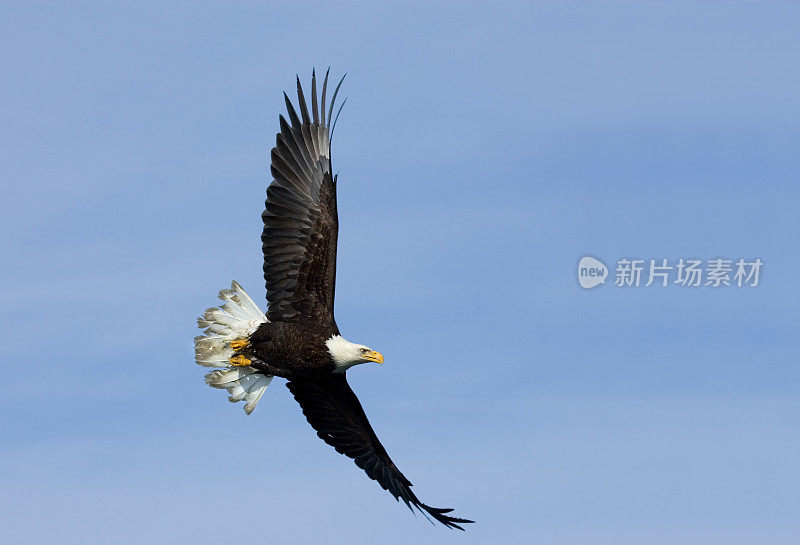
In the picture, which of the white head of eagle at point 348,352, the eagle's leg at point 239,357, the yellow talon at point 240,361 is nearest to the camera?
the white head of eagle at point 348,352

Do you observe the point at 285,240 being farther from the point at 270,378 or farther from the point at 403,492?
the point at 403,492

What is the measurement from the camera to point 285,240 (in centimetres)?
1570

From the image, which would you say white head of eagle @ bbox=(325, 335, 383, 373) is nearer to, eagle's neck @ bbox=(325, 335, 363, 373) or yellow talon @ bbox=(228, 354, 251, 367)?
eagle's neck @ bbox=(325, 335, 363, 373)

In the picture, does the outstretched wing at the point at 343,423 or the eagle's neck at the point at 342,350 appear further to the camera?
the outstretched wing at the point at 343,423

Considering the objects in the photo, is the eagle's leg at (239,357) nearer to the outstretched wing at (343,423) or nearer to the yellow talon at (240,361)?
the yellow talon at (240,361)

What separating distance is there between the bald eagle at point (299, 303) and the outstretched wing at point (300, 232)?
0.04ft

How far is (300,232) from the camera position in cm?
1570

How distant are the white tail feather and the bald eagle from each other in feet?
0.04

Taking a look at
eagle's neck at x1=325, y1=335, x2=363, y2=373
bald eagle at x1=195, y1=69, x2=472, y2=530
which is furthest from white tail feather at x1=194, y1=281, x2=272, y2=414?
eagle's neck at x1=325, y1=335, x2=363, y2=373

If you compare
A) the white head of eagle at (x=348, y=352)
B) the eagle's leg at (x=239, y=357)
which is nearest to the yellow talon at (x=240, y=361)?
the eagle's leg at (x=239, y=357)

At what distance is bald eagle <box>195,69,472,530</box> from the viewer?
51.1 ft

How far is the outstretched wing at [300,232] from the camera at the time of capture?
15656 mm

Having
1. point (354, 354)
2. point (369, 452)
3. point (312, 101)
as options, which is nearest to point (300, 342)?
point (354, 354)

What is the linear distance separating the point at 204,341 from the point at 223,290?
68 cm
